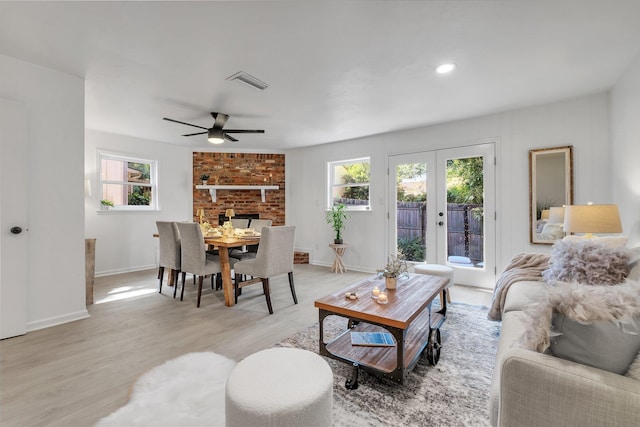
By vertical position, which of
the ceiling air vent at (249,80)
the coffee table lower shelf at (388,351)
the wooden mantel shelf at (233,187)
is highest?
the ceiling air vent at (249,80)

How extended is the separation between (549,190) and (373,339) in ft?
10.2

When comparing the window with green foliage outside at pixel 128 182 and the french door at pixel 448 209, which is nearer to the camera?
the french door at pixel 448 209

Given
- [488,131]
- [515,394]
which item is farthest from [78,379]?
[488,131]

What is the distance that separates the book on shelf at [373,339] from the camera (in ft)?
6.40

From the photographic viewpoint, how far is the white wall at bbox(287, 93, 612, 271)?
3271mm

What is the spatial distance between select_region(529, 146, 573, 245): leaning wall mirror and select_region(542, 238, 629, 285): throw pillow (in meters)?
1.74

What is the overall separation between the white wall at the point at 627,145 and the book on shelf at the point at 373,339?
8.00ft

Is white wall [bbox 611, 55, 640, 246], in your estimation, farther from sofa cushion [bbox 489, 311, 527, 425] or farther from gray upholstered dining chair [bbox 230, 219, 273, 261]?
gray upholstered dining chair [bbox 230, 219, 273, 261]

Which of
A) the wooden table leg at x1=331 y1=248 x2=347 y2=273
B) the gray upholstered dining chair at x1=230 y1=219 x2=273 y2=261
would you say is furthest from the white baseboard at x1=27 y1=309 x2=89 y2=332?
the wooden table leg at x1=331 y1=248 x2=347 y2=273

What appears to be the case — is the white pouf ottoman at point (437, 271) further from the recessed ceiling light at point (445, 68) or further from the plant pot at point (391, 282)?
the recessed ceiling light at point (445, 68)

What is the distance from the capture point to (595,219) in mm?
2396

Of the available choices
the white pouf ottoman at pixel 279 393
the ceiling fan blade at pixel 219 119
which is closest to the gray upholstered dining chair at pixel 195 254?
the ceiling fan blade at pixel 219 119

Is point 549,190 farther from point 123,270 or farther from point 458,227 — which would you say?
point 123,270

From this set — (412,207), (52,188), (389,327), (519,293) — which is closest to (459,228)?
(412,207)
